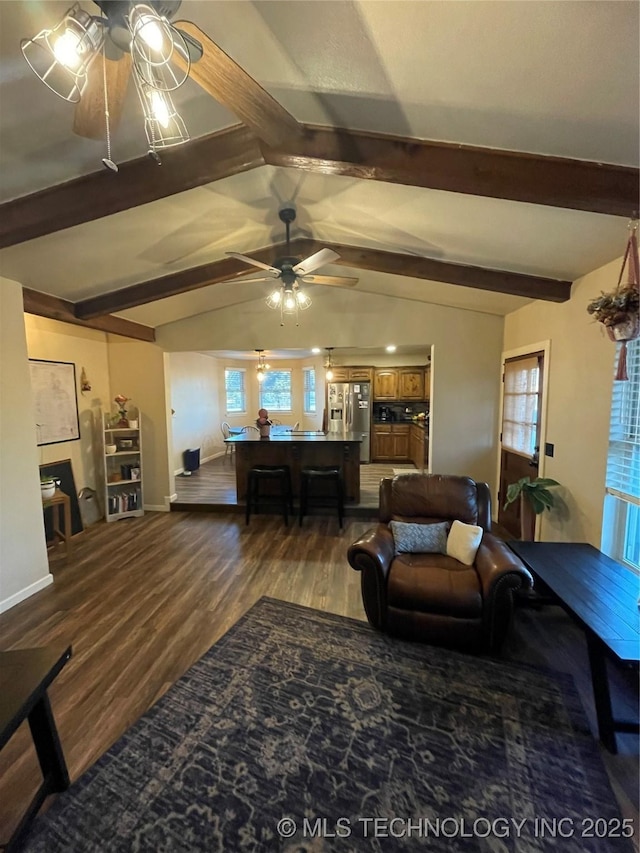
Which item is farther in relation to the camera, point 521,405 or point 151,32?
point 521,405

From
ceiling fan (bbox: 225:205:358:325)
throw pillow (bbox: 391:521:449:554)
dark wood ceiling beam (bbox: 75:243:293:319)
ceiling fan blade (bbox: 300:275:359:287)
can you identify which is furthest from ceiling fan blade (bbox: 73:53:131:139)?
throw pillow (bbox: 391:521:449:554)

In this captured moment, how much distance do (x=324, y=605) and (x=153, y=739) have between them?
4.59 feet

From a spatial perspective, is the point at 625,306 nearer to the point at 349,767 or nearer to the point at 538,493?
the point at 538,493

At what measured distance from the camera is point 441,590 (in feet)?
7.61

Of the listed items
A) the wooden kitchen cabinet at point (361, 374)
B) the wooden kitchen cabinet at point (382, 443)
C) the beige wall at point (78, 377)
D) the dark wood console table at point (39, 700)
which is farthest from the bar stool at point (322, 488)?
the wooden kitchen cabinet at point (361, 374)

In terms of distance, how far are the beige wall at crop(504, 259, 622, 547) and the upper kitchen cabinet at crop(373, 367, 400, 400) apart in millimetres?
4395

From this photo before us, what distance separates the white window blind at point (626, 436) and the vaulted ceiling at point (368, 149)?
0.82 m

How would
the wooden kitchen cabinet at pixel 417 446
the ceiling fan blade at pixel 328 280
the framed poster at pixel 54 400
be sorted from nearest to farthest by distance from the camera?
the ceiling fan blade at pixel 328 280 < the framed poster at pixel 54 400 < the wooden kitchen cabinet at pixel 417 446

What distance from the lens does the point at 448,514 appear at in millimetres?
2906

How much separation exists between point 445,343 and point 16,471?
15.5 ft

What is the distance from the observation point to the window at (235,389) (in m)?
9.20

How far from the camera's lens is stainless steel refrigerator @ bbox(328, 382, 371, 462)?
7.88 metres

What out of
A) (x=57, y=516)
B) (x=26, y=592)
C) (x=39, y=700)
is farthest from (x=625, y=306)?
(x=57, y=516)

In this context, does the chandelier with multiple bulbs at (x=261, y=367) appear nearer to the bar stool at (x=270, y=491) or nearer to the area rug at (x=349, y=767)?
the bar stool at (x=270, y=491)
